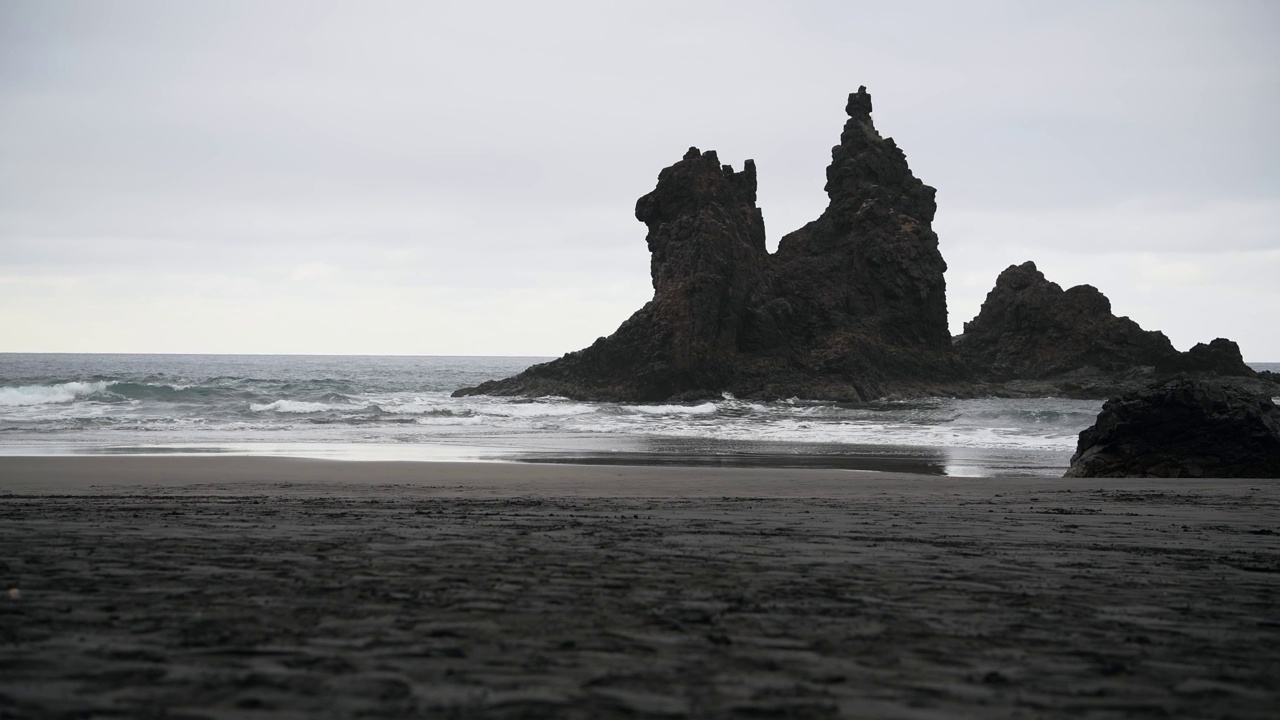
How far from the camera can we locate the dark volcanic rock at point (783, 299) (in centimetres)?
4966

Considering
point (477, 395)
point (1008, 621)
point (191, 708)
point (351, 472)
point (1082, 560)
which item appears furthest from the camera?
point (477, 395)

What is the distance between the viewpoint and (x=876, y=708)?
2.76 meters

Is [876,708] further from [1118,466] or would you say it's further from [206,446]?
[206,446]

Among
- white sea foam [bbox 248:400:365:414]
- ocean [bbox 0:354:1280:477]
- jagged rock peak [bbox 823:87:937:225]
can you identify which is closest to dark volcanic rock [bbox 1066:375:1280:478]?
ocean [bbox 0:354:1280:477]

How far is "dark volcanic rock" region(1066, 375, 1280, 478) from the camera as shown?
535 inches

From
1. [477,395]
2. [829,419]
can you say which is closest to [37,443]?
[829,419]

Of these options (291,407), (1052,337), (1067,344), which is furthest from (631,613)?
(1052,337)

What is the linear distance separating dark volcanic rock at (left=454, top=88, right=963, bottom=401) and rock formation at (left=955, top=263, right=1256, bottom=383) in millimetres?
9203

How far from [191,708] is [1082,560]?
4.79 meters

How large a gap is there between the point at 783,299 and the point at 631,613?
52.7m

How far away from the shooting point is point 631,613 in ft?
12.7

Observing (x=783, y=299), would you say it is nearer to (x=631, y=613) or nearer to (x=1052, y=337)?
(x=1052, y=337)

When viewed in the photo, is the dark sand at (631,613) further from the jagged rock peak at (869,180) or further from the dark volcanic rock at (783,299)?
the jagged rock peak at (869,180)

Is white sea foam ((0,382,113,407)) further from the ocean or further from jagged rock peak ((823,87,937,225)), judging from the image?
jagged rock peak ((823,87,937,225))
